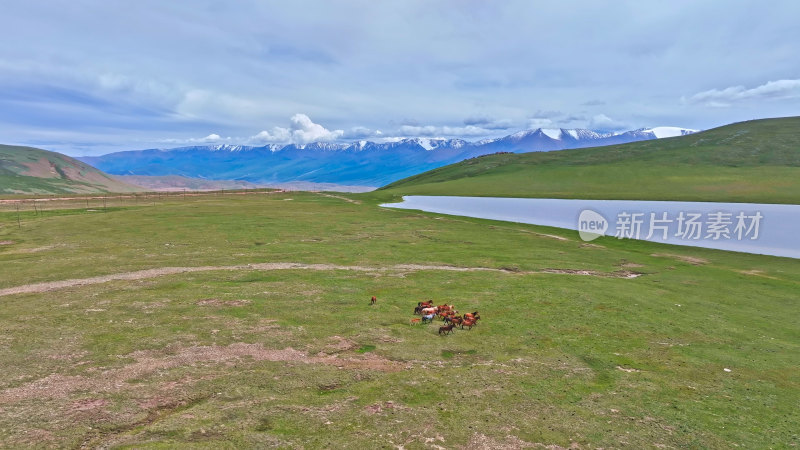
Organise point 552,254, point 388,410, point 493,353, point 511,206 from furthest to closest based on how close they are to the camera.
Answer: point 511,206 < point 552,254 < point 493,353 < point 388,410

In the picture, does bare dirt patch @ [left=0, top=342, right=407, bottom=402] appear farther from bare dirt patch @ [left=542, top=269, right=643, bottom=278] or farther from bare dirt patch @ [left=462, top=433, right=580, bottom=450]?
bare dirt patch @ [left=542, top=269, right=643, bottom=278]

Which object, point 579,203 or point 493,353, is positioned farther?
point 579,203

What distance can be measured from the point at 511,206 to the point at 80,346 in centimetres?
12237

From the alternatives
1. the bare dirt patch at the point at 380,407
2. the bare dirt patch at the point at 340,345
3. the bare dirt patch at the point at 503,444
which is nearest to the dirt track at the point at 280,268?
the bare dirt patch at the point at 340,345

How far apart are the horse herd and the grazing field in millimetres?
605

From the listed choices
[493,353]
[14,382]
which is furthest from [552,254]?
[14,382]

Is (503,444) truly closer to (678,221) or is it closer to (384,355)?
(384,355)

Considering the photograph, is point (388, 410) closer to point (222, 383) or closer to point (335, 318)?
point (222, 383)

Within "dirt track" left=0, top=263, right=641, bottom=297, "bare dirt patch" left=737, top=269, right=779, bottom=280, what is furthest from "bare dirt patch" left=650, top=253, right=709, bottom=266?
"dirt track" left=0, top=263, right=641, bottom=297

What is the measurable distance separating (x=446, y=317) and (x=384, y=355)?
19.9 ft

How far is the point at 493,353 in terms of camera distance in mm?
21594

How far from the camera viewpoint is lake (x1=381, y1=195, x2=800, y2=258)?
216 ft

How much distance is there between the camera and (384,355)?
20.8 metres

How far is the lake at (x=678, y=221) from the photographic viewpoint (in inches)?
2594
